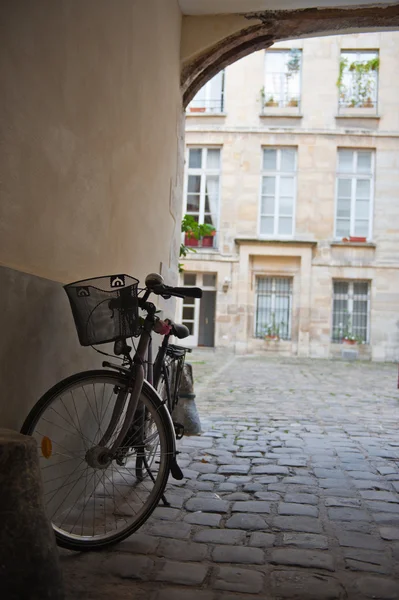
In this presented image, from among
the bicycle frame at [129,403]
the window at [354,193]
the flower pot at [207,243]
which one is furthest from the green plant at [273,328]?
the bicycle frame at [129,403]

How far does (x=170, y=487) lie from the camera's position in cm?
344

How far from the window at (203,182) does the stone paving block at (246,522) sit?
1718cm

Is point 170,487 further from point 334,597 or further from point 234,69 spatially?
point 234,69

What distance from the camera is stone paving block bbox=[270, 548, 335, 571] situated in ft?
7.68

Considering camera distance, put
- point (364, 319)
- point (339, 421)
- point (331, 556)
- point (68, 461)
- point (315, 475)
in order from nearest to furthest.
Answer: point (331, 556) < point (68, 461) < point (315, 475) < point (339, 421) < point (364, 319)

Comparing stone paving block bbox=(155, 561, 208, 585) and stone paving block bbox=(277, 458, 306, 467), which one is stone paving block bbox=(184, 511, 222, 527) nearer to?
stone paving block bbox=(155, 561, 208, 585)

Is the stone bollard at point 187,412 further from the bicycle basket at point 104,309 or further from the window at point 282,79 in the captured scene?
the window at point 282,79

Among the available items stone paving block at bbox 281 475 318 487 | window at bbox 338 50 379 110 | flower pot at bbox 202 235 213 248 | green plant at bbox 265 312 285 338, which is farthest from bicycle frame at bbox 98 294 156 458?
window at bbox 338 50 379 110

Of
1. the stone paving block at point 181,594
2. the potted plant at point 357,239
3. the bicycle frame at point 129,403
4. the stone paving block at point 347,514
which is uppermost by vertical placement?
the potted plant at point 357,239

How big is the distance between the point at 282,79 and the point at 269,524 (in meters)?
19.2

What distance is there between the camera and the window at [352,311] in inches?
746

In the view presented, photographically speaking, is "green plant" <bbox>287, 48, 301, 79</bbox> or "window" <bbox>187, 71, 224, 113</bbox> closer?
"green plant" <bbox>287, 48, 301, 79</bbox>

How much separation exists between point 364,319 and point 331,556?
17193mm

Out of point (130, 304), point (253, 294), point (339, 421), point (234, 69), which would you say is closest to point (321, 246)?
point (253, 294)
